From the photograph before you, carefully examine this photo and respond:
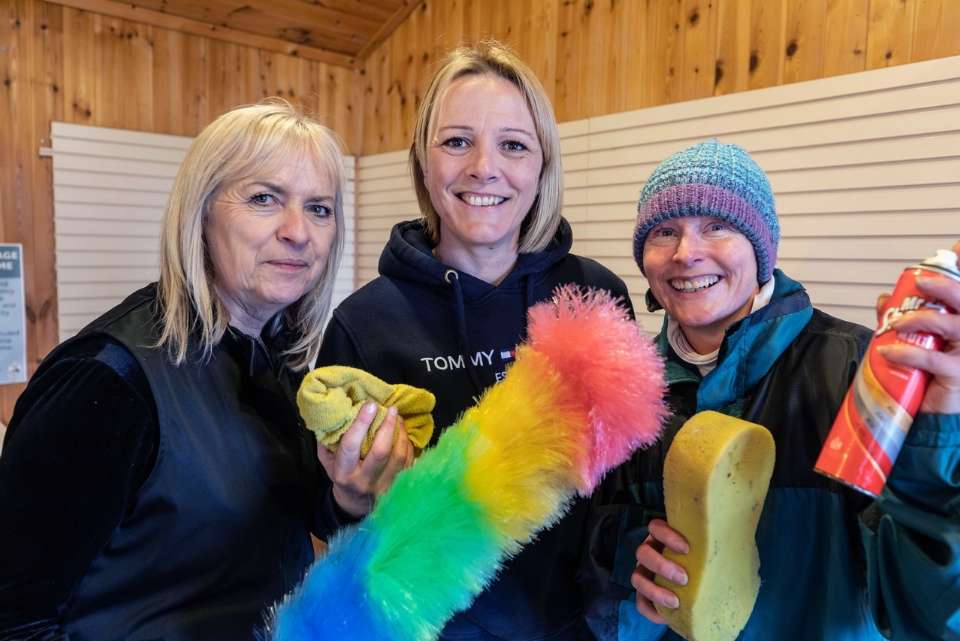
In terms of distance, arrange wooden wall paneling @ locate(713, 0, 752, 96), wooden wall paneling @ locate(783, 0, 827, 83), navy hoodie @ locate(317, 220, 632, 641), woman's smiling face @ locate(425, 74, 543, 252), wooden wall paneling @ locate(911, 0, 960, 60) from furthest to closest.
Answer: wooden wall paneling @ locate(713, 0, 752, 96), wooden wall paneling @ locate(783, 0, 827, 83), wooden wall paneling @ locate(911, 0, 960, 60), woman's smiling face @ locate(425, 74, 543, 252), navy hoodie @ locate(317, 220, 632, 641)

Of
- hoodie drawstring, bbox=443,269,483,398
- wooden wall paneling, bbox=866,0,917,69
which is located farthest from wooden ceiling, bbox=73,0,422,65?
hoodie drawstring, bbox=443,269,483,398

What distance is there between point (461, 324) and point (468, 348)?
Result: 0.04 m

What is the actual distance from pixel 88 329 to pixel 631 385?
675 millimetres

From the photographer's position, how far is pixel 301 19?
3061 mm

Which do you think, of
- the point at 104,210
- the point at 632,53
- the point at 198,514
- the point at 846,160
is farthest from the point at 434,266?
the point at 104,210

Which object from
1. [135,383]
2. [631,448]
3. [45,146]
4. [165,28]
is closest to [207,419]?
[135,383]

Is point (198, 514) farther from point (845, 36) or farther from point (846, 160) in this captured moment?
point (845, 36)

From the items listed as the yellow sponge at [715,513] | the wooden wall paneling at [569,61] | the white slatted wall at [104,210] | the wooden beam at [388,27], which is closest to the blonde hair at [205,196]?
the yellow sponge at [715,513]

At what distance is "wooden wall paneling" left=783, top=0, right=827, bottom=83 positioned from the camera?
1.81 metres

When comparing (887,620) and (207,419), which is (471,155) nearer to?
(207,419)

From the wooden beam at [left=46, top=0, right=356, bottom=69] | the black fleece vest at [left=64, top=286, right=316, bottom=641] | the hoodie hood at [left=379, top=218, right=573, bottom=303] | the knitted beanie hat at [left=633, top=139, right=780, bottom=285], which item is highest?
the wooden beam at [left=46, top=0, right=356, bottom=69]

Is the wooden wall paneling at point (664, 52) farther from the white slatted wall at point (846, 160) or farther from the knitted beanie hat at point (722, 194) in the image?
the knitted beanie hat at point (722, 194)

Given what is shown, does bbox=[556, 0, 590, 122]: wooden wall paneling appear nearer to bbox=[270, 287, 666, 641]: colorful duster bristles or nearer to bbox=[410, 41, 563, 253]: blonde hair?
bbox=[410, 41, 563, 253]: blonde hair

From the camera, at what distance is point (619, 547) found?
835mm
